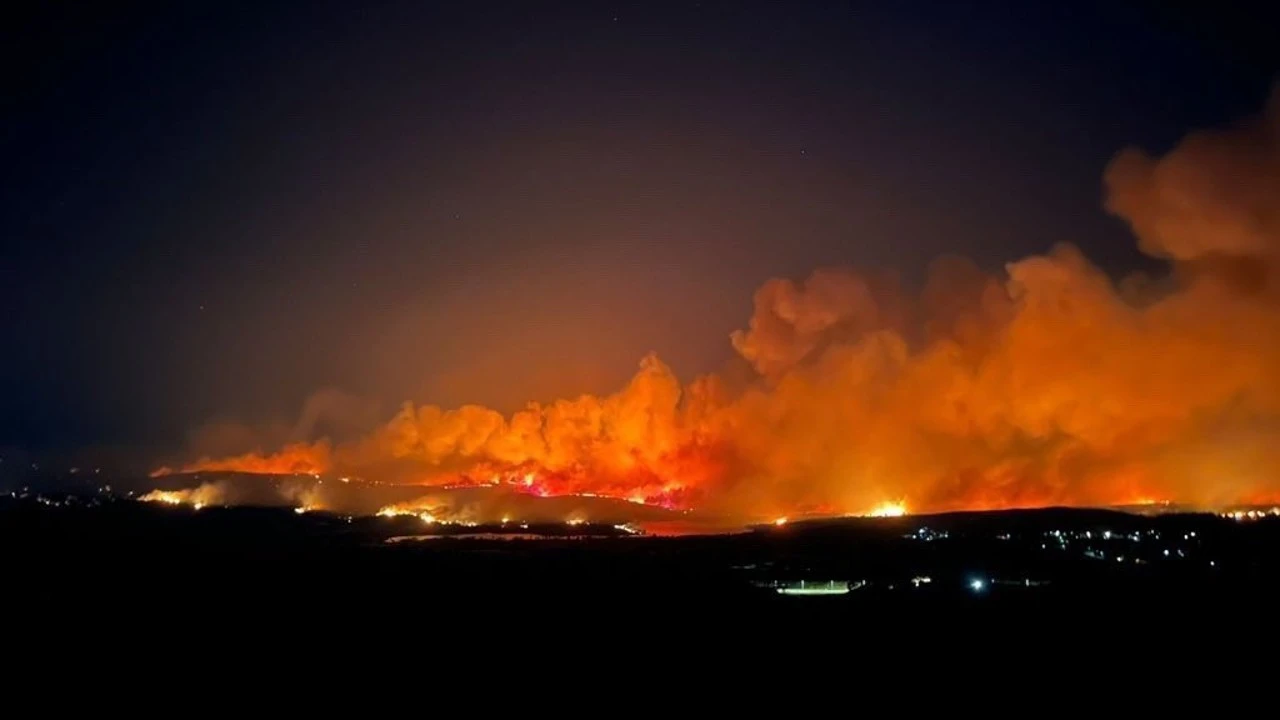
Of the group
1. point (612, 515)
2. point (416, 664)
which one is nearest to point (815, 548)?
point (612, 515)

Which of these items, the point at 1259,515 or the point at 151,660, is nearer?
the point at 151,660

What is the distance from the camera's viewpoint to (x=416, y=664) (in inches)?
1259

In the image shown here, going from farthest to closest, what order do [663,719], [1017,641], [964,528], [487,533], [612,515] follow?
1. [612,515]
2. [487,533]
3. [964,528]
4. [1017,641]
5. [663,719]

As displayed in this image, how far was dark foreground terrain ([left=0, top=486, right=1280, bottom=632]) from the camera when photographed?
44.5m

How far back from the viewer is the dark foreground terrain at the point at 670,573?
146 feet

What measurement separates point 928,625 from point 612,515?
297 ft

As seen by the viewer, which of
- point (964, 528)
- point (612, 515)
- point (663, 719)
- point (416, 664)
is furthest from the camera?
point (612, 515)

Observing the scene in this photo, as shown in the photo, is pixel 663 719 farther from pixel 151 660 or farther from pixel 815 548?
pixel 815 548

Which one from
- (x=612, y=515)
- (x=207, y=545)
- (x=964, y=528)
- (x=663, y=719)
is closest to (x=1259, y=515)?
(x=964, y=528)

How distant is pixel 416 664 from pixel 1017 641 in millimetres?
22422

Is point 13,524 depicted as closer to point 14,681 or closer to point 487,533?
point 487,533

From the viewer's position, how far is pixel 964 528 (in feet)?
314

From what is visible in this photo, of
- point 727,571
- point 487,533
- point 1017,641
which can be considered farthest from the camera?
point 487,533

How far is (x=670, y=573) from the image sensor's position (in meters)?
63.4
